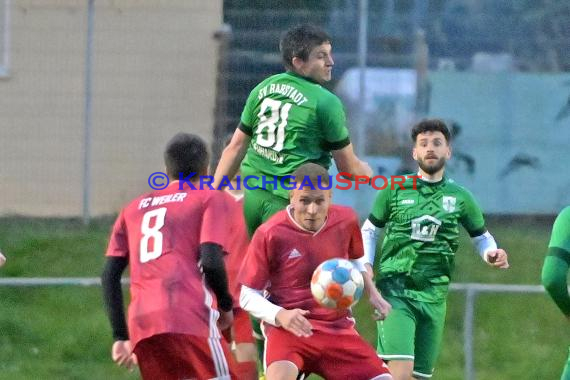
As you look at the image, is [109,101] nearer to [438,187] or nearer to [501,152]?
[501,152]

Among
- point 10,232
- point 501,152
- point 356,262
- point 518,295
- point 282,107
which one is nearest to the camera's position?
point 356,262

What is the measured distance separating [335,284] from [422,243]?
1.42 m

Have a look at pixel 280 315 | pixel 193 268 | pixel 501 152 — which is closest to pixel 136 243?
pixel 193 268

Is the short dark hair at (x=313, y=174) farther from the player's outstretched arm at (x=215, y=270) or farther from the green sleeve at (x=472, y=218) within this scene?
the green sleeve at (x=472, y=218)

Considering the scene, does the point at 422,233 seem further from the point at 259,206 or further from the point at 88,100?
the point at 88,100

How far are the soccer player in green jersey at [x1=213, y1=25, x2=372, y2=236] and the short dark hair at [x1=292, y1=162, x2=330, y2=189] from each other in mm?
589

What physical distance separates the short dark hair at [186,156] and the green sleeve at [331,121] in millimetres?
1252

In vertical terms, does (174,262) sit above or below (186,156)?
below

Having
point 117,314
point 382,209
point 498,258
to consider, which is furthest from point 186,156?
point 498,258

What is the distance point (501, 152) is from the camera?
46.7 feet

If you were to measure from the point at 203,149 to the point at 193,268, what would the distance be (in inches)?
25.3

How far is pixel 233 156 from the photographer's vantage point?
8.73 m

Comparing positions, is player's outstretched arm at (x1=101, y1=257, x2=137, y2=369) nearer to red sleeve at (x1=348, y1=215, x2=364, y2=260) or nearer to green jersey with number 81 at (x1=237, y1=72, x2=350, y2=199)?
red sleeve at (x1=348, y1=215, x2=364, y2=260)

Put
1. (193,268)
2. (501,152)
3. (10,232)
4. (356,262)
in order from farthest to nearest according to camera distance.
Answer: (501,152) → (10,232) → (356,262) → (193,268)
